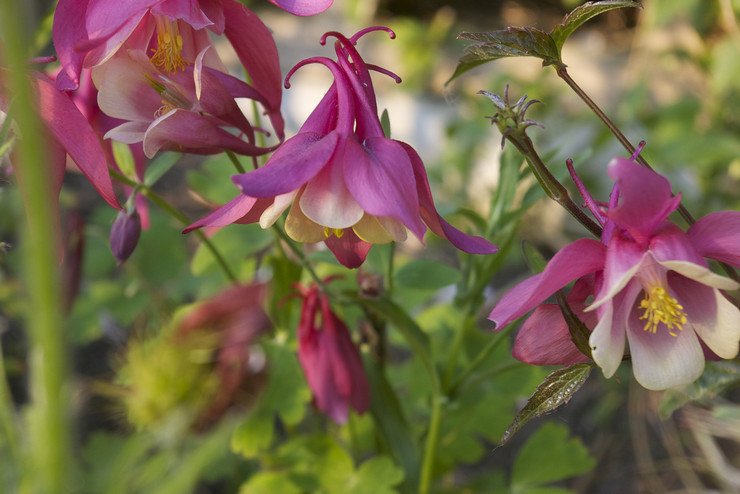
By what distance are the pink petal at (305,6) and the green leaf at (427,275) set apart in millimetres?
241

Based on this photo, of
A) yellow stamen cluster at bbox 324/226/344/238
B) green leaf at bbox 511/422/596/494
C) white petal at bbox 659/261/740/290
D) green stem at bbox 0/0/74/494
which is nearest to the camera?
green stem at bbox 0/0/74/494

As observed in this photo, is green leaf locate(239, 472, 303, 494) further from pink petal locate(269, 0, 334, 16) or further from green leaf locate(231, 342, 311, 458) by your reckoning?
pink petal locate(269, 0, 334, 16)

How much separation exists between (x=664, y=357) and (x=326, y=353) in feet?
0.93

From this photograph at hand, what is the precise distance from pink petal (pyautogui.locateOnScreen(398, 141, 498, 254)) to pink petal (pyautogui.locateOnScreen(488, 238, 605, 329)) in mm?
32

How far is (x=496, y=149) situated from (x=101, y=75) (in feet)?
5.35

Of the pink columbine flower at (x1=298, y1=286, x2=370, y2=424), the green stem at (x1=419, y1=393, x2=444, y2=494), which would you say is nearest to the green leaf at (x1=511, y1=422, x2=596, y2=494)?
the green stem at (x1=419, y1=393, x2=444, y2=494)

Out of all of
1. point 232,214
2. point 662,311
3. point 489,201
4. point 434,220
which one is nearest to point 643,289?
point 662,311

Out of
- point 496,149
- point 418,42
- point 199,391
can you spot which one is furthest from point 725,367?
point 418,42

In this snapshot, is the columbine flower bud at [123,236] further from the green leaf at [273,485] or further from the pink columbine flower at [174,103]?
the green leaf at [273,485]

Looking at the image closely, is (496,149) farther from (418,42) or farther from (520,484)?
(520,484)

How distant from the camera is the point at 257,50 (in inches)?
20.8

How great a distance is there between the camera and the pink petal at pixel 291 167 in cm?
39

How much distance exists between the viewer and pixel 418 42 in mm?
2176

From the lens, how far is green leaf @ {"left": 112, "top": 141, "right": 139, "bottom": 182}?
616 mm
